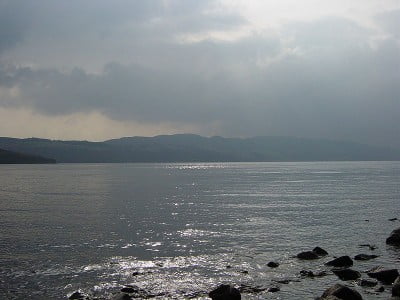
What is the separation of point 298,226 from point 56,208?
146 ft

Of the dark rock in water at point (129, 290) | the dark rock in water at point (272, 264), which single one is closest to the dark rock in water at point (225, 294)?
the dark rock in water at point (129, 290)

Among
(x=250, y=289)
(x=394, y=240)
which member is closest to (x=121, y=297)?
(x=250, y=289)

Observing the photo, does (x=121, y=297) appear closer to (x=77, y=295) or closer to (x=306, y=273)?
(x=77, y=295)

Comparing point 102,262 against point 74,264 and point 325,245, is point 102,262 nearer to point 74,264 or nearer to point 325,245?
point 74,264

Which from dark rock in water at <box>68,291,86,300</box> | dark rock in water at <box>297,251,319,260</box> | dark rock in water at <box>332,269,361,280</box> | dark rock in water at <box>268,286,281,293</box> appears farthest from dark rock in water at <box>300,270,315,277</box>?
dark rock in water at <box>68,291,86,300</box>

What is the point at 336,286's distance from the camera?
996 inches

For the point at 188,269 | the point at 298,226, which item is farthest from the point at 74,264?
the point at 298,226

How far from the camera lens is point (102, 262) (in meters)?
36.6

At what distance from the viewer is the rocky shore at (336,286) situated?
83.7 feet

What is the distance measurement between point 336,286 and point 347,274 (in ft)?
22.4

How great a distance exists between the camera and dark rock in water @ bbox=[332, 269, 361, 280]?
3112cm

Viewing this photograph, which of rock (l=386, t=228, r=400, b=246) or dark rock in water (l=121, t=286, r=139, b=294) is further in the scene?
rock (l=386, t=228, r=400, b=246)

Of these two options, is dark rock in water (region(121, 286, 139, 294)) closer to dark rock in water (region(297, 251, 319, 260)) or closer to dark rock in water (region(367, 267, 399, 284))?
dark rock in water (region(297, 251, 319, 260))

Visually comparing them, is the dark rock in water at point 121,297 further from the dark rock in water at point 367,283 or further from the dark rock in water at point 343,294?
the dark rock in water at point 367,283
